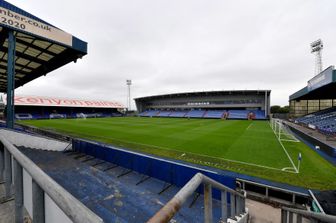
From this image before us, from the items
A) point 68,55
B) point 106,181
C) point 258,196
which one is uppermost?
point 68,55

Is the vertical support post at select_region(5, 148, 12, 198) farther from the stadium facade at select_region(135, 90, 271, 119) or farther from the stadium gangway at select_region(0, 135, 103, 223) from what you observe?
the stadium facade at select_region(135, 90, 271, 119)

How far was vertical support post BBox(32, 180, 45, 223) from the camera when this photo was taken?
56.1 inches

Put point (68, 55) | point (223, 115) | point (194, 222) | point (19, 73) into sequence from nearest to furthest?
point (194, 222)
point (68, 55)
point (19, 73)
point (223, 115)

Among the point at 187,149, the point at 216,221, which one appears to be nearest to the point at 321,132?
the point at 187,149

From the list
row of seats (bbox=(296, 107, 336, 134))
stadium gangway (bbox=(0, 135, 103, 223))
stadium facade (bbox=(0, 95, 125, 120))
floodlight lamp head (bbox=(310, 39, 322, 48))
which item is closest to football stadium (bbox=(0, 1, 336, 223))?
stadium gangway (bbox=(0, 135, 103, 223))

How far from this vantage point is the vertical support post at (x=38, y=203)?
4.67ft

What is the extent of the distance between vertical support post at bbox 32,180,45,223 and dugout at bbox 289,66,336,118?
23690 mm

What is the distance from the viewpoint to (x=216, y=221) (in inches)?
184

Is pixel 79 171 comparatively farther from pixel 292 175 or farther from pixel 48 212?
pixel 292 175

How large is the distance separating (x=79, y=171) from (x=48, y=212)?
713 cm

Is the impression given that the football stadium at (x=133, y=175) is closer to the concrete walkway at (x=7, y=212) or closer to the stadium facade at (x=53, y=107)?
the concrete walkway at (x=7, y=212)

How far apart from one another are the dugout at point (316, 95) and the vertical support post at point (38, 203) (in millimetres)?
23690

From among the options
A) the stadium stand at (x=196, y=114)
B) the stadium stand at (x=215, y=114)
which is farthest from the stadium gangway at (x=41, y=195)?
the stadium stand at (x=196, y=114)

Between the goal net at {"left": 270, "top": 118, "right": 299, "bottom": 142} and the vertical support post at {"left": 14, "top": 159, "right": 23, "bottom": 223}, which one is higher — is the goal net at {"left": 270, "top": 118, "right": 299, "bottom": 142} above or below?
below
